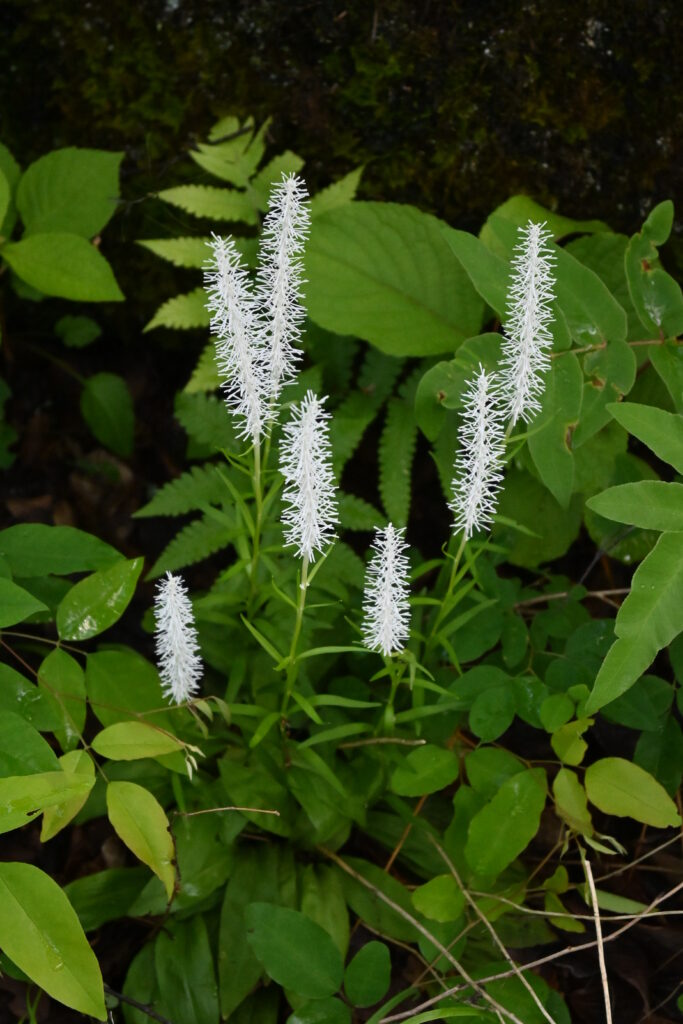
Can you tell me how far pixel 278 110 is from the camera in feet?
9.63

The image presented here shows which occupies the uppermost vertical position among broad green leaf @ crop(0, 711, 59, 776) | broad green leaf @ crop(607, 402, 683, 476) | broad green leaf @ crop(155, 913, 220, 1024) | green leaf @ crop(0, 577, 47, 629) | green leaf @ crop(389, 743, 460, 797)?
broad green leaf @ crop(607, 402, 683, 476)

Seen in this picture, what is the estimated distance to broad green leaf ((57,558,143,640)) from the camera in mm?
2059

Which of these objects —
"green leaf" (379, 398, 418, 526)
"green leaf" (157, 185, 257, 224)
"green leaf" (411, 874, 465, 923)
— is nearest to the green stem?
"green leaf" (411, 874, 465, 923)

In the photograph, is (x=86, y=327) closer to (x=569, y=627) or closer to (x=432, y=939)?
(x=569, y=627)

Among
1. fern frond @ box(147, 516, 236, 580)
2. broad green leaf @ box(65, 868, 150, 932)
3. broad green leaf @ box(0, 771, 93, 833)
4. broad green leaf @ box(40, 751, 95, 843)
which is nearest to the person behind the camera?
broad green leaf @ box(0, 771, 93, 833)

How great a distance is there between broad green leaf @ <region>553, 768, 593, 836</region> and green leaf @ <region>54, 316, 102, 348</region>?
2200 mm

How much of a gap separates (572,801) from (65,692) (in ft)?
3.86

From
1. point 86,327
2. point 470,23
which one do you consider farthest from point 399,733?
point 470,23

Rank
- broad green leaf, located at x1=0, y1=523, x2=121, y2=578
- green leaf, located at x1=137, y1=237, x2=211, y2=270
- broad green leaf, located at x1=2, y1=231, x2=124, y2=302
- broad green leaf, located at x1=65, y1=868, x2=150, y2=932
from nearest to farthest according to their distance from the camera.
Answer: broad green leaf, located at x1=0, y1=523, x2=121, y2=578, broad green leaf, located at x1=65, y1=868, x2=150, y2=932, broad green leaf, located at x1=2, y1=231, x2=124, y2=302, green leaf, located at x1=137, y1=237, x2=211, y2=270

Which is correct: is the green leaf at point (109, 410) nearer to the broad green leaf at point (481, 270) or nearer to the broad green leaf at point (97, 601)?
the broad green leaf at point (97, 601)

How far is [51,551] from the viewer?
7.00 feet

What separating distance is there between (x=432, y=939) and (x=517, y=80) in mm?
2390

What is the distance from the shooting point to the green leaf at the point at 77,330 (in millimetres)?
3303

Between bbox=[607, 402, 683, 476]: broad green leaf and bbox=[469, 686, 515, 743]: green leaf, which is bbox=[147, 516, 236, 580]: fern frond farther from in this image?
bbox=[607, 402, 683, 476]: broad green leaf
